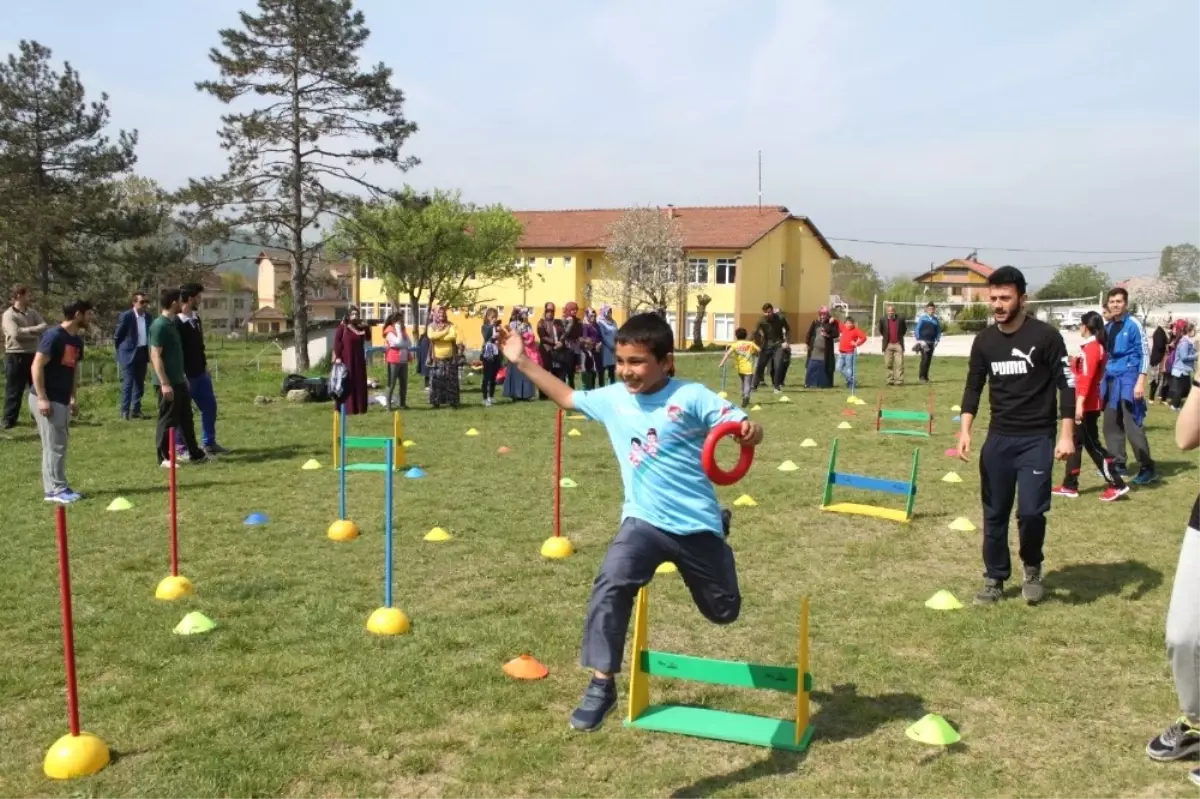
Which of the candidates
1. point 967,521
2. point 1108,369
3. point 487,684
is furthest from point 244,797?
point 1108,369

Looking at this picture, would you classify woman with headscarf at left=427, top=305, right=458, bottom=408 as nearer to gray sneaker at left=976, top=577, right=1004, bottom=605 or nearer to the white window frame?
gray sneaker at left=976, top=577, right=1004, bottom=605

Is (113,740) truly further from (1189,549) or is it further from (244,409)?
(244,409)

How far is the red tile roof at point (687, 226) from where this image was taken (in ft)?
192

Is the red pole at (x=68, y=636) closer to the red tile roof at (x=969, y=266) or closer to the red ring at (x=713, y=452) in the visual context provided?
the red ring at (x=713, y=452)

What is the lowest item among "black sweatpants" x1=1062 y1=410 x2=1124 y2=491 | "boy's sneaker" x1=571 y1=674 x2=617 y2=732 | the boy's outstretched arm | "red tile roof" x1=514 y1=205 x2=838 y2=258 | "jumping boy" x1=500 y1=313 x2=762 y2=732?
"boy's sneaker" x1=571 y1=674 x2=617 y2=732

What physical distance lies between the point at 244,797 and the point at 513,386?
16.9 m

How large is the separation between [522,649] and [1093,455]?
7.71 meters

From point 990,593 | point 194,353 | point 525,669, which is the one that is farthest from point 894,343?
point 525,669

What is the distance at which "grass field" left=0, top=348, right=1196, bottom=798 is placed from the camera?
166 inches

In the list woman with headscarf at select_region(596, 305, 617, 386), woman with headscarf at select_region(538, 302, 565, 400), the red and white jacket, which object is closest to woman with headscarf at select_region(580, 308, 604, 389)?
woman with headscarf at select_region(596, 305, 617, 386)

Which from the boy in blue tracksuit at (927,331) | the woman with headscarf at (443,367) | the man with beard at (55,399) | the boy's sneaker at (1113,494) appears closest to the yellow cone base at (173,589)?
the man with beard at (55,399)

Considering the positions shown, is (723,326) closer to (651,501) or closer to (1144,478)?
(1144,478)

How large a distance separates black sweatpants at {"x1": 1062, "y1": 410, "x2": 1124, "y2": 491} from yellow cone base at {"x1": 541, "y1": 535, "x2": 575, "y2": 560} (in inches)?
221

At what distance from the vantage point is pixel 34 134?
35625mm
